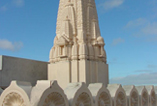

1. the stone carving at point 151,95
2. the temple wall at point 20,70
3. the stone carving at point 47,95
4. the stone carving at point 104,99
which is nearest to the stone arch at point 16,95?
the stone carving at point 47,95

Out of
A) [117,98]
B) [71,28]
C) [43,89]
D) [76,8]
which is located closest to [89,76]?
[117,98]

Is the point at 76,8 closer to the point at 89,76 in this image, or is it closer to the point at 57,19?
the point at 57,19

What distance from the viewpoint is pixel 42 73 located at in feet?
66.1

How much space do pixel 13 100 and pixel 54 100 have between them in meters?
2.02

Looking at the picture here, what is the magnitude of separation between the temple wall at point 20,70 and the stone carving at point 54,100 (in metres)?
7.58

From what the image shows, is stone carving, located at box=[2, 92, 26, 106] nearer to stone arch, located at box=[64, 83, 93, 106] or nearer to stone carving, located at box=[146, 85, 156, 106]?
stone arch, located at box=[64, 83, 93, 106]

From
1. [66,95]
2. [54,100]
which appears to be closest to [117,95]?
[66,95]

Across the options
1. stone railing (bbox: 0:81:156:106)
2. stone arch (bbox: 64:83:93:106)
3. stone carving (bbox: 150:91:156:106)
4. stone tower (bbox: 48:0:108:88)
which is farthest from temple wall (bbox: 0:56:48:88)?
stone carving (bbox: 150:91:156:106)

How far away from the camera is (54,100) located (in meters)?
10.3

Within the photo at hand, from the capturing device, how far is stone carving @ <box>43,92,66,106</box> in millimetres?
9820

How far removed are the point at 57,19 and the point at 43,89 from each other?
11.2 metres

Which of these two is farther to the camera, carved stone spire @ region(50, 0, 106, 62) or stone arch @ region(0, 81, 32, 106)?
carved stone spire @ region(50, 0, 106, 62)

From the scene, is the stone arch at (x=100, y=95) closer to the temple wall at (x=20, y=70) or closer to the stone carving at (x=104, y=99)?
the stone carving at (x=104, y=99)

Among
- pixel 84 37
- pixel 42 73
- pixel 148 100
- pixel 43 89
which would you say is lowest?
pixel 148 100
